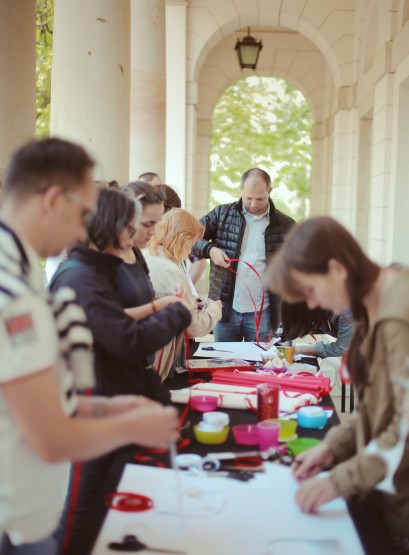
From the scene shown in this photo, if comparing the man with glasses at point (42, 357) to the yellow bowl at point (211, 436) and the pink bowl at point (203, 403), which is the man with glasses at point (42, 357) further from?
the pink bowl at point (203, 403)

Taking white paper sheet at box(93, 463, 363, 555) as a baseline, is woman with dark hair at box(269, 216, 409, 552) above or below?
above

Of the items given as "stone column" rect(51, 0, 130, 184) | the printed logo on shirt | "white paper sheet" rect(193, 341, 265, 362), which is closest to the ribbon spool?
the printed logo on shirt

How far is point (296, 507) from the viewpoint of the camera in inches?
64.0

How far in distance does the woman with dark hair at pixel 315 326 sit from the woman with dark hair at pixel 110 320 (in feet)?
3.38

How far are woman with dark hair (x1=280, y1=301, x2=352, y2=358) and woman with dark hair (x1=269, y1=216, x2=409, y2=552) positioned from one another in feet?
5.28

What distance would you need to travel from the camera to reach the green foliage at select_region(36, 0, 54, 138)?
9180mm

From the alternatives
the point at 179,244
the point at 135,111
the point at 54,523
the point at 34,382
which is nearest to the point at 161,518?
the point at 54,523

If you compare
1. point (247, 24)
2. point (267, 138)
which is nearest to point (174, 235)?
point (247, 24)

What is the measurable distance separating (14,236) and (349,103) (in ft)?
31.7

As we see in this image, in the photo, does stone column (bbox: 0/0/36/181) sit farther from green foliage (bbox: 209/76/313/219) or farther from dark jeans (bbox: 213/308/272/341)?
green foliage (bbox: 209/76/313/219)

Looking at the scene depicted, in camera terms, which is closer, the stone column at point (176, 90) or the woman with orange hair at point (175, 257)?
the woman with orange hair at point (175, 257)

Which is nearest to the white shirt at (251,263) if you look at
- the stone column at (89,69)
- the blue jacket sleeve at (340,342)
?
the blue jacket sleeve at (340,342)

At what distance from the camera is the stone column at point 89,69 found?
391 centimetres

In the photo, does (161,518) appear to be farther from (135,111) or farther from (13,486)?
(135,111)
